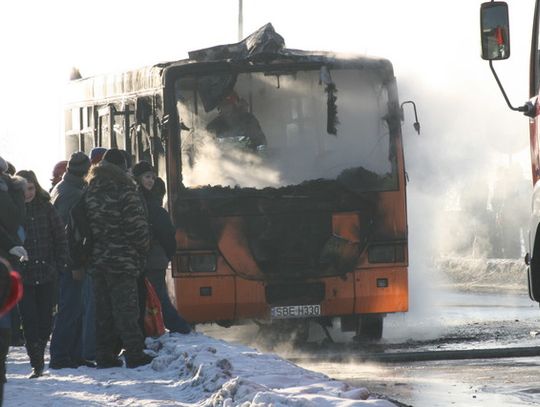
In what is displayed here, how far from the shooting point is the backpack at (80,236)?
13.4 metres

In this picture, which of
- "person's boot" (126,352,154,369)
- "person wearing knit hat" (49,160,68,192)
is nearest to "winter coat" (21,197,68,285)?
"person's boot" (126,352,154,369)

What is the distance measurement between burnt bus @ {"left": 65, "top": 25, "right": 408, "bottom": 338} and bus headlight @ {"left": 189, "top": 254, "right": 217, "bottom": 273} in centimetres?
1

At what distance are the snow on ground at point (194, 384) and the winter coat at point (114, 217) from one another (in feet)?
3.03

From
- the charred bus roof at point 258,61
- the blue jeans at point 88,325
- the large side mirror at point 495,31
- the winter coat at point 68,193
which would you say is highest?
the charred bus roof at point 258,61

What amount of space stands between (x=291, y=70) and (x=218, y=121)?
3.13 ft

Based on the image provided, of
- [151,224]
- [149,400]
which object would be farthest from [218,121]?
[149,400]

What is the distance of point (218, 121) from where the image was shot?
701 inches

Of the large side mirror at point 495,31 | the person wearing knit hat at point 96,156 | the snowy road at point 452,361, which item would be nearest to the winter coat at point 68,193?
the person wearing knit hat at point 96,156

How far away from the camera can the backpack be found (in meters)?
13.4

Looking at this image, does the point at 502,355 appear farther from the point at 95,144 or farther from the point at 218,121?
the point at 95,144

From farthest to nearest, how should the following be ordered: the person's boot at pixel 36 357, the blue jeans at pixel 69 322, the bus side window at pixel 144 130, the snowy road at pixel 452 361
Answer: the bus side window at pixel 144 130, the blue jeans at pixel 69 322, the person's boot at pixel 36 357, the snowy road at pixel 452 361

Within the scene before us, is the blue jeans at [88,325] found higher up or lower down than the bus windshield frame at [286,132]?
lower down

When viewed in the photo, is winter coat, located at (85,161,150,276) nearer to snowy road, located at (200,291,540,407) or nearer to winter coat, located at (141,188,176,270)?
winter coat, located at (141,188,176,270)

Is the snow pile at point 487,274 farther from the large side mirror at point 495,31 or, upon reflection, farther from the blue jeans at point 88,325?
the large side mirror at point 495,31
